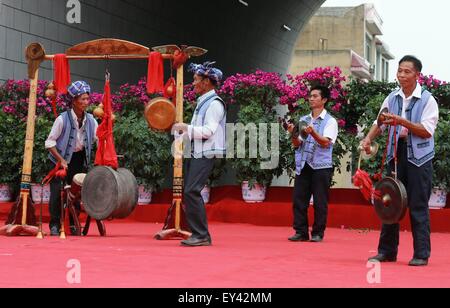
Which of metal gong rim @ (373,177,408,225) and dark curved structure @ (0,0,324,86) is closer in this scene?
metal gong rim @ (373,177,408,225)

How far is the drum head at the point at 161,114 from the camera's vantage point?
29.5ft

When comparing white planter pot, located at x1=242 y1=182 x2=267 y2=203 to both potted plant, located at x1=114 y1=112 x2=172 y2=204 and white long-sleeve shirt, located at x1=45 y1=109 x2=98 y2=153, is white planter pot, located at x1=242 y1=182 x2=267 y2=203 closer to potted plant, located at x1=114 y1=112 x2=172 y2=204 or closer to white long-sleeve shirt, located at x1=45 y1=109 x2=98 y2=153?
potted plant, located at x1=114 y1=112 x2=172 y2=204

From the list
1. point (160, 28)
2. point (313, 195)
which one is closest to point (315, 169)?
point (313, 195)

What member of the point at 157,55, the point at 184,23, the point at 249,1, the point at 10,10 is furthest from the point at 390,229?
the point at 249,1

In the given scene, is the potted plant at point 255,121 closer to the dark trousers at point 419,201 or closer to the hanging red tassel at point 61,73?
the hanging red tassel at point 61,73

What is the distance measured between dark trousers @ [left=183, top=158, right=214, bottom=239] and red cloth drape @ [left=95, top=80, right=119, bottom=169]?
1.11m

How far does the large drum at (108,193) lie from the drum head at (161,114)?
74cm

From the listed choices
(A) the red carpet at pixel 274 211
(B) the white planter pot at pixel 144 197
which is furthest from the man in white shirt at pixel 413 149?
(B) the white planter pot at pixel 144 197

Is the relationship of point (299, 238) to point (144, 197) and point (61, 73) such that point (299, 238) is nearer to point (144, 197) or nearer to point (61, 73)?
point (61, 73)

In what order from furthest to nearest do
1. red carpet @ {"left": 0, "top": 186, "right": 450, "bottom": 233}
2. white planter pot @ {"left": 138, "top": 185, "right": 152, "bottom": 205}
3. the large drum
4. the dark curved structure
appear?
the dark curved structure, white planter pot @ {"left": 138, "top": 185, "right": 152, "bottom": 205}, red carpet @ {"left": 0, "top": 186, "right": 450, "bottom": 233}, the large drum

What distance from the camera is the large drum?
9287mm

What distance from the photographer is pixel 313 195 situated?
1009 cm

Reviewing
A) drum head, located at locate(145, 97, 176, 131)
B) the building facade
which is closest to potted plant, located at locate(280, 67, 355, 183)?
drum head, located at locate(145, 97, 176, 131)

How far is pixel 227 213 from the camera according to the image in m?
12.8
